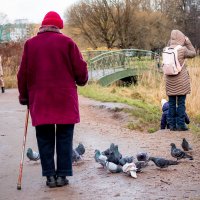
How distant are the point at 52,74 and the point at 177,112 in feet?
15.4

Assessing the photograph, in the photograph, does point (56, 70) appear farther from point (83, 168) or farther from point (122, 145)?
point (122, 145)

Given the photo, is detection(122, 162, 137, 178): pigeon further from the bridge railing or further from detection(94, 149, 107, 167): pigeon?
the bridge railing

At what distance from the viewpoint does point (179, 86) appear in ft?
32.7

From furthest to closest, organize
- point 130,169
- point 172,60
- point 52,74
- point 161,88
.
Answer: point 161,88 → point 172,60 → point 130,169 → point 52,74

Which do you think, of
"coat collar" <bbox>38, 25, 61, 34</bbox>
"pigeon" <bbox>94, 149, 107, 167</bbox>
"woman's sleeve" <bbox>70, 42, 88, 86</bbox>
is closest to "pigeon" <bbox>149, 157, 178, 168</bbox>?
"pigeon" <bbox>94, 149, 107, 167</bbox>

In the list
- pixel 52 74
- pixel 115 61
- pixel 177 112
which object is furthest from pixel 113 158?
pixel 115 61

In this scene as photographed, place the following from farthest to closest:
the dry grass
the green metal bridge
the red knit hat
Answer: the green metal bridge < the dry grass < the red knit hat

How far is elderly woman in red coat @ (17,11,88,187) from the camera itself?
595cm

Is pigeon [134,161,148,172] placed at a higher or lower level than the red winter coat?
lower

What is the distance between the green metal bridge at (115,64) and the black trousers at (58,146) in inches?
738

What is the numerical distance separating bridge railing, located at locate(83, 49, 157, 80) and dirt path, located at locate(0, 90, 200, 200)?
51.3 feet

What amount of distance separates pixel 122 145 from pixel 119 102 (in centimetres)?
640

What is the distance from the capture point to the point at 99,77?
26.5 m

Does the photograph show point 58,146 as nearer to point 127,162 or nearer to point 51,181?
point 51,181
